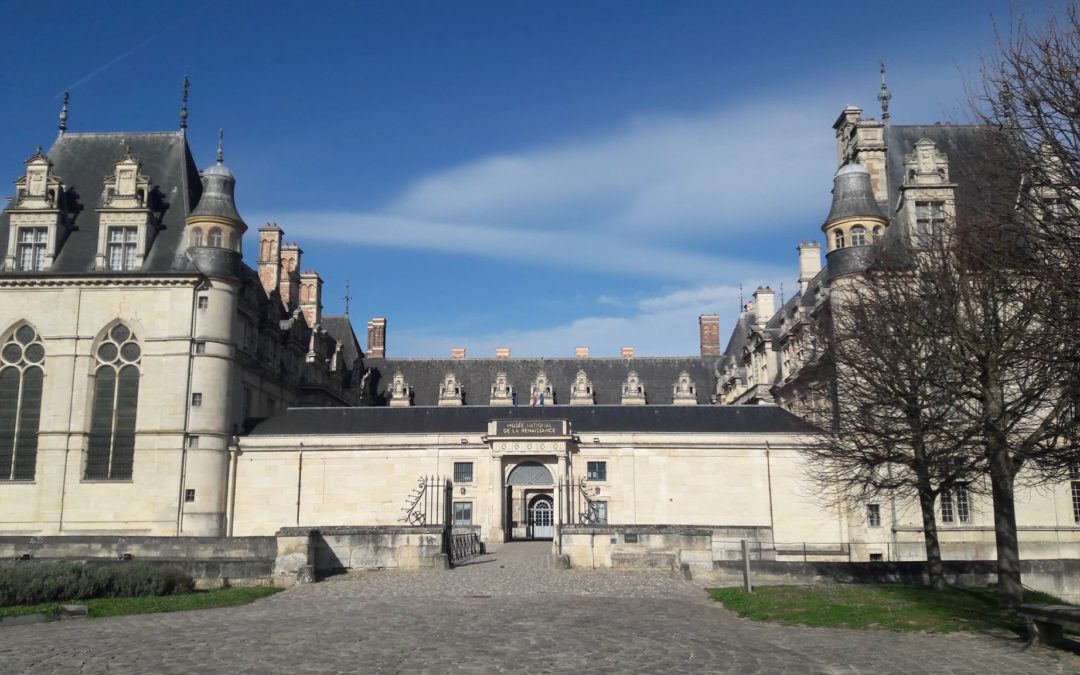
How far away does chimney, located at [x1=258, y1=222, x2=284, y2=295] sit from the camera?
Result: 5525 centimetres

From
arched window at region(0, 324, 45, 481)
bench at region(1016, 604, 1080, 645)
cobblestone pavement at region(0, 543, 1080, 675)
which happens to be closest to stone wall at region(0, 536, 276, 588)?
cobblestone pavement at region(0, 543, 1080, 675)

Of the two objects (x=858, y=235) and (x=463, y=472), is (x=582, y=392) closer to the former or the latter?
(x=463, y=472)

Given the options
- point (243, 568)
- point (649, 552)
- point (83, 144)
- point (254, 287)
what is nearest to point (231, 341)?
point (254, 287)

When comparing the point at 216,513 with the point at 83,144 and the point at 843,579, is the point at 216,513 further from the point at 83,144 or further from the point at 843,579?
the point at 843,579

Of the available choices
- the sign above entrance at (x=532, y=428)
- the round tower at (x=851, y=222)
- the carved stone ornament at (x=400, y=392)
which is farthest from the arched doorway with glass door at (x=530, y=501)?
the round tower at (x=851, y=222)

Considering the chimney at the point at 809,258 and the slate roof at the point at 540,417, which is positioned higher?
the chimney at the point at 809,258

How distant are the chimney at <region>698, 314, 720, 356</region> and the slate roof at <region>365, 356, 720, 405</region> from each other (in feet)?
12.4

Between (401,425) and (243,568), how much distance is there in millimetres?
23265

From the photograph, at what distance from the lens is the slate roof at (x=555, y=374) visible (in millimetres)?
62625

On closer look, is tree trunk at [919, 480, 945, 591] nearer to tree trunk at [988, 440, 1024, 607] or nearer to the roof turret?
tree trunk at [988, 440, 1024, 607]

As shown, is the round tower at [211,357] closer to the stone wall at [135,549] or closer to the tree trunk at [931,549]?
the stone wall at [135,549]

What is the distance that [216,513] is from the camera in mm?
41000

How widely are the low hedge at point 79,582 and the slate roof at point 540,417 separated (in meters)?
23.6

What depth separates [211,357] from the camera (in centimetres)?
4150
